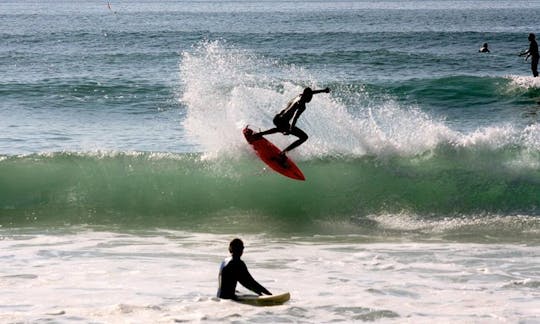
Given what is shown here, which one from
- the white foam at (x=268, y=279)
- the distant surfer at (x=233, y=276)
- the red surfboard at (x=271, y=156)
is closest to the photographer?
the white foam at (x=268, y=279)

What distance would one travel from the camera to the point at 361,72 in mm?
33531

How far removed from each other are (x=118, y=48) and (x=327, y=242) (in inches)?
1254

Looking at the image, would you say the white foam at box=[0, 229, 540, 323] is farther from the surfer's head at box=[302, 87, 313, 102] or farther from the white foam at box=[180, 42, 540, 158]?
the white foam at box=[180, 42, 540, 158]

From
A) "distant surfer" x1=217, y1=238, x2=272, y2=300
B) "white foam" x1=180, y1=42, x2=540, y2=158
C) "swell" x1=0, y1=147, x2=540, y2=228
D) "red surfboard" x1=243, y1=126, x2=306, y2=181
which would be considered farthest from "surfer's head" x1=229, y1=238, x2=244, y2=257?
"white foam" x1=180, y1=42, x2=540, y2=158

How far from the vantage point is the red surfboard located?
1409 cm

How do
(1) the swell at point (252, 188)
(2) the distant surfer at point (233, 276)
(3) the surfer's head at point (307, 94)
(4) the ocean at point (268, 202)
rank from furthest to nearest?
1. (1) the swell at point (252, 188)
2. (3) the surfer's head at point (307, 94)
3. (4) the ocean at point (268, 202)
4. (2) the distant surfer at point (233, 276)

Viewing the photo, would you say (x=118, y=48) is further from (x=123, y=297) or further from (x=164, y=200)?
(x=123, y=297)

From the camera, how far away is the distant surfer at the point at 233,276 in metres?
9.05

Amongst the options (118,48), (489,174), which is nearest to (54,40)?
(118,48)

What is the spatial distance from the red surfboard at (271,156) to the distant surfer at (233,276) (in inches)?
200

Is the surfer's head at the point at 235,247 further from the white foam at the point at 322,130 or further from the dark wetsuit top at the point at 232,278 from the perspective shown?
the white foam at the point at 322,130

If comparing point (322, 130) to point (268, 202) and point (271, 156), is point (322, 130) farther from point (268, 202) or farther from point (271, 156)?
point (271, 156)

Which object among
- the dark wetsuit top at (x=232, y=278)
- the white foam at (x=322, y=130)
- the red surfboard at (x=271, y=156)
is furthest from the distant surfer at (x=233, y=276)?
the white foam at (x=322, y=130)

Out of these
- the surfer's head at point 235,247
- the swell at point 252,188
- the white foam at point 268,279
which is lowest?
the white foam at point 268,279
